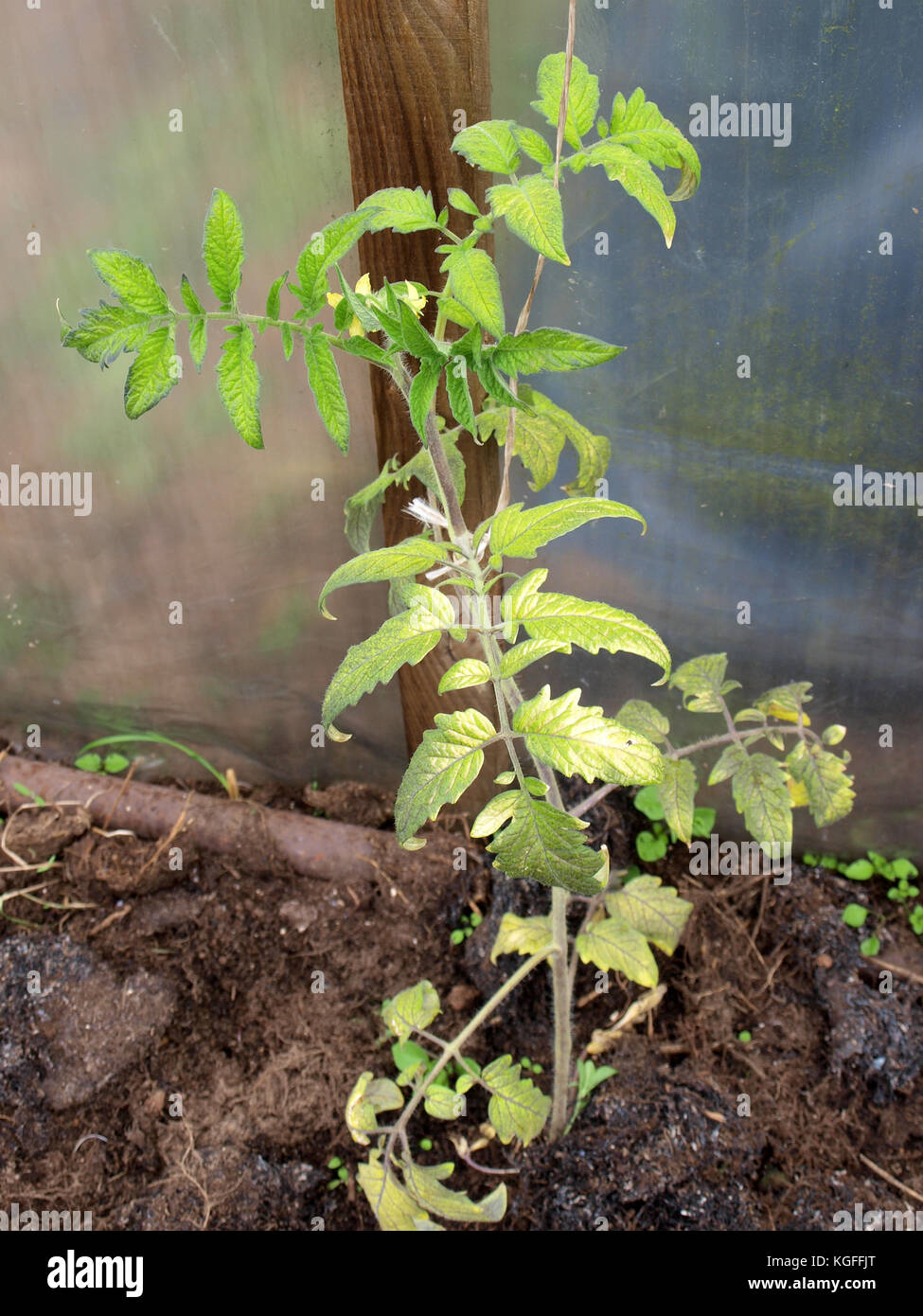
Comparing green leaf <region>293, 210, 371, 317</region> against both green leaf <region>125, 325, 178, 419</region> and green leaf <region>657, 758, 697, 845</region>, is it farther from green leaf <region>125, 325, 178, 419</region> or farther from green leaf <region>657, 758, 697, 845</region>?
green leaf <region>657, 758, 697, 845</region>

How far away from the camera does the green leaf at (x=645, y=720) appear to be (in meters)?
1.58

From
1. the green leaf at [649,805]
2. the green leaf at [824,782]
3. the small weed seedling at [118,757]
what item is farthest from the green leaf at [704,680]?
the small weed seedling at [118,757]

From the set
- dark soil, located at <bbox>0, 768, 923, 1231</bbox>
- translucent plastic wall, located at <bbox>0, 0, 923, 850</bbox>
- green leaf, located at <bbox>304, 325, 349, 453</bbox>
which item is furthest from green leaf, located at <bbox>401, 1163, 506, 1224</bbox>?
green leaf, located at <bbox>304, 325, 349, 453</bbox>

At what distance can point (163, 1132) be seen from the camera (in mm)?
1793

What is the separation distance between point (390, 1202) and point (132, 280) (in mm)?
1345

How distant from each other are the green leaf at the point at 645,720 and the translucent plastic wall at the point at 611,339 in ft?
1.38

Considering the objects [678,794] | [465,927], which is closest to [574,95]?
[678,794]

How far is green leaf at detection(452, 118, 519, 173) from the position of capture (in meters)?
1.04

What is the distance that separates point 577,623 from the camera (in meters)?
0.95

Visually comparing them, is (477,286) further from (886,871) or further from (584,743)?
(886,871)

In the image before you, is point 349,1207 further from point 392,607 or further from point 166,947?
point 392,607

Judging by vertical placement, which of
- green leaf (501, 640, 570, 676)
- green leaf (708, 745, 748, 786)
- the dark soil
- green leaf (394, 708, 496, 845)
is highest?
green leaf (501, 640, 570, 676)

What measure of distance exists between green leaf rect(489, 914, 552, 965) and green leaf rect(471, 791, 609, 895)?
0.58 m

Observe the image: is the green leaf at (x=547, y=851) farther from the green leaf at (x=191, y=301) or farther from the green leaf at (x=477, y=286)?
the green leaf at (x=191, y=301)
